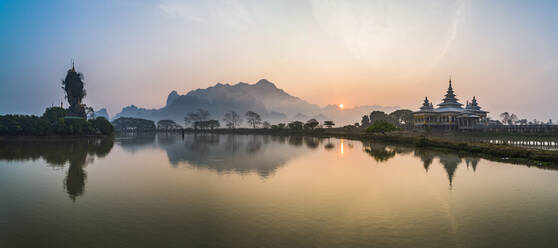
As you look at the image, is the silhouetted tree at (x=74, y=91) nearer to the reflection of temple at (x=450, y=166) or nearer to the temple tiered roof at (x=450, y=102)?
the reflection of temple at (x=450, y=166)

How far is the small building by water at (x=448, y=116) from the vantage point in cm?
8394

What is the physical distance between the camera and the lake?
10977 mm

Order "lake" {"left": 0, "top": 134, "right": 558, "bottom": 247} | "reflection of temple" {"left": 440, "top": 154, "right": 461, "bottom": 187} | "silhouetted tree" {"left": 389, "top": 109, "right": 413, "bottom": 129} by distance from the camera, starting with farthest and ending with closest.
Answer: "silhouetted tree" {"left": 389, "top": 109, "right": 413, "bottom": 129}, "reflection of temple" {"left": 440, "top": 154, "right": 461, "bottom": 187}, "lake" {"left": 0, "top": 134, "right": 558, "bottom": 247}

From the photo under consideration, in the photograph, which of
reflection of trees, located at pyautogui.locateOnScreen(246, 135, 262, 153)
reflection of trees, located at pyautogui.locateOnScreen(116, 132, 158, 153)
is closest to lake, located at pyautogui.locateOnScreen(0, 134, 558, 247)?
reflection of trees, located at pyautogui.locateOnScreen(246, 135, 262, 153)

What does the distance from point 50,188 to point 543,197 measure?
2938cm

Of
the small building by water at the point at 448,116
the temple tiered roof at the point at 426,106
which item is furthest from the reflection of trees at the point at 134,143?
the temple tiered roof at the point at 426,106

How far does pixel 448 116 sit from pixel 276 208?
88.2 metres

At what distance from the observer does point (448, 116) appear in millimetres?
87875

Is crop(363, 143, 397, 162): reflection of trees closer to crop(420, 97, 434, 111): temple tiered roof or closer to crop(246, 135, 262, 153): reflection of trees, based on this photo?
crop(246, 135, 262, 153): reflection of trees

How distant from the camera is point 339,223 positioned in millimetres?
12664

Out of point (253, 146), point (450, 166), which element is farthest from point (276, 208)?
point (253, 146)

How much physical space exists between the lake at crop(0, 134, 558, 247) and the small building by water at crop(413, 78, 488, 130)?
6422 centimetres

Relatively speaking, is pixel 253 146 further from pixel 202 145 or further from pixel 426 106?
pixel 426 106

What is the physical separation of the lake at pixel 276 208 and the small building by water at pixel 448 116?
6422cm
